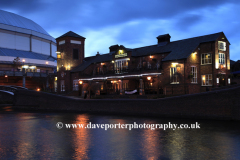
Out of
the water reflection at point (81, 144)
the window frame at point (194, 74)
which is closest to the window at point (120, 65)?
the window frame at point (194, 74)

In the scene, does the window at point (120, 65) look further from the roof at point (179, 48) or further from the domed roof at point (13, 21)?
the domed roof at point (13, 21)

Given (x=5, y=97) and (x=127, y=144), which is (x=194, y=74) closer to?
(x=127, y=144)

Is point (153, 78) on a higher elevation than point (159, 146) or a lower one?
higher

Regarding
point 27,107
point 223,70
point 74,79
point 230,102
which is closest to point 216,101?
point 230,102

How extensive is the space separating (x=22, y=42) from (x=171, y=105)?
79.9m

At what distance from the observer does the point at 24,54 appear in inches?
3287

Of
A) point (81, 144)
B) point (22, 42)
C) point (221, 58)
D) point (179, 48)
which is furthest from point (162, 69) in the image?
point (22, 42)

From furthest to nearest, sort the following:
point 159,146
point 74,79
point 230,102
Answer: point 74,79 → point 230,102 → point 159,146

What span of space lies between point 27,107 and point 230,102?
94.8ft

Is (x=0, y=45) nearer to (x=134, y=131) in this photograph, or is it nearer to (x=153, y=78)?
(x=153, y=78)

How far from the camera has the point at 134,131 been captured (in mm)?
15875

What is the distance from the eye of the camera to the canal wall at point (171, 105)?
800 inches

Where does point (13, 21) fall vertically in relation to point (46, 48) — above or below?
above

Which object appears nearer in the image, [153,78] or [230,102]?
[230,102]
